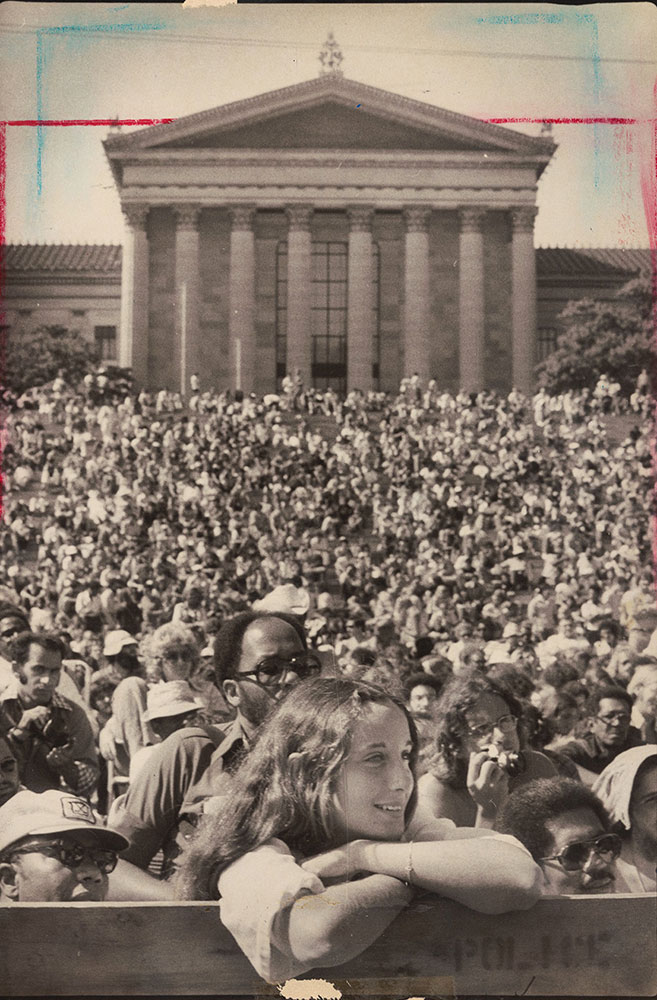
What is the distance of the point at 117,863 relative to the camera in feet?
19.0

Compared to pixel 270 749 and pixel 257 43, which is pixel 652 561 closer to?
pixel 270 749

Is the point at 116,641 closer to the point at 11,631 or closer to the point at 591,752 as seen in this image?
the point at 11,631

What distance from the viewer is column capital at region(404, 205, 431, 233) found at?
6879mm

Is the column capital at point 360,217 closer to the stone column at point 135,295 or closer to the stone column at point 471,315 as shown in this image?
the stone column at point 471,315

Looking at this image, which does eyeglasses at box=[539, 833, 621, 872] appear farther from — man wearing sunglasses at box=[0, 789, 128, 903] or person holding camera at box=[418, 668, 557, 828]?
man wearing sunglasses at box=[0, 789, 128, 903]

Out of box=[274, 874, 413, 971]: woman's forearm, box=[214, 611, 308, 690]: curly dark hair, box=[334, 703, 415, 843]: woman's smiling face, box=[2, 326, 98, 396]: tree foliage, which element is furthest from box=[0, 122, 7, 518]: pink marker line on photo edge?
box=[274, 874, 413, 971]: woman's forearm

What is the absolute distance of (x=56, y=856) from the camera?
18.9 ft

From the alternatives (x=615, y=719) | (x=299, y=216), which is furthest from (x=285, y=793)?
(x=299, y=216)

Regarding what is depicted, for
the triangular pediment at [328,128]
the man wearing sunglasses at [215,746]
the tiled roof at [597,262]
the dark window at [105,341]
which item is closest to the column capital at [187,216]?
the triangular pediment at [328,128]

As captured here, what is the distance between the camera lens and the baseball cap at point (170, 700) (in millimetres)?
6348

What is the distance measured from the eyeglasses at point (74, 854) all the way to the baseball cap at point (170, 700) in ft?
2.60

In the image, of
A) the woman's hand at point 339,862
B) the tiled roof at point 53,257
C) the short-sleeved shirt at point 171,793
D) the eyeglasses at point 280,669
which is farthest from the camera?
the tiled roof at point 53,257

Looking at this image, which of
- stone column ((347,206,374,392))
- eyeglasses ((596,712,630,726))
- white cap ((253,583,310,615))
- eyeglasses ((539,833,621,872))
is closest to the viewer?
eyeglasses ((539,833,621,872))

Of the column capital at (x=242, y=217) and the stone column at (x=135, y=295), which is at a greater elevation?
the column capital at (x=242, y=217)
